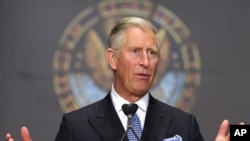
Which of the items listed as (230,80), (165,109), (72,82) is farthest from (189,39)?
(165,109)

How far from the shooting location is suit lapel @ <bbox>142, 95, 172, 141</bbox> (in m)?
2.03

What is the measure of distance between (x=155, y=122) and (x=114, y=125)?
148 mm

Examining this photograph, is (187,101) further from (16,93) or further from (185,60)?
(16,93)

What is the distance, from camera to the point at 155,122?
6.85 ft

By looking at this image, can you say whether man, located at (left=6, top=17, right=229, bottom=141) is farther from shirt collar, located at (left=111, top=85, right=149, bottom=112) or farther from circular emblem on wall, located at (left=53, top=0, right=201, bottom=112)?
circular emblem on wall, located at (left=53, top=0, right=201, bottom=112)

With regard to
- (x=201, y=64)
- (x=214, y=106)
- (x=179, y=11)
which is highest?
(x=179, y=11)

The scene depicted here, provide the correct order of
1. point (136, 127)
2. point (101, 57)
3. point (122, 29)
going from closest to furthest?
point (136, 127) → point (122, 29) → point (101, 57)

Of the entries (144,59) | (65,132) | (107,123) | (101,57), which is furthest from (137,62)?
(101,57)

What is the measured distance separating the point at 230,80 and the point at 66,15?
1.03 metres

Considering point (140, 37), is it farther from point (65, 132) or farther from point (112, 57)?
point (65, 132)

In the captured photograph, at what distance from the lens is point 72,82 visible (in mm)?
3346

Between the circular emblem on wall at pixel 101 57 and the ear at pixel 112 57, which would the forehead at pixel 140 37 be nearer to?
the ear at pixel 112 57

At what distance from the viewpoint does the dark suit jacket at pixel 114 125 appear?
2.04 meters

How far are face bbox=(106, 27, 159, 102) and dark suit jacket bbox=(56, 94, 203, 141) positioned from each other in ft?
0.28
